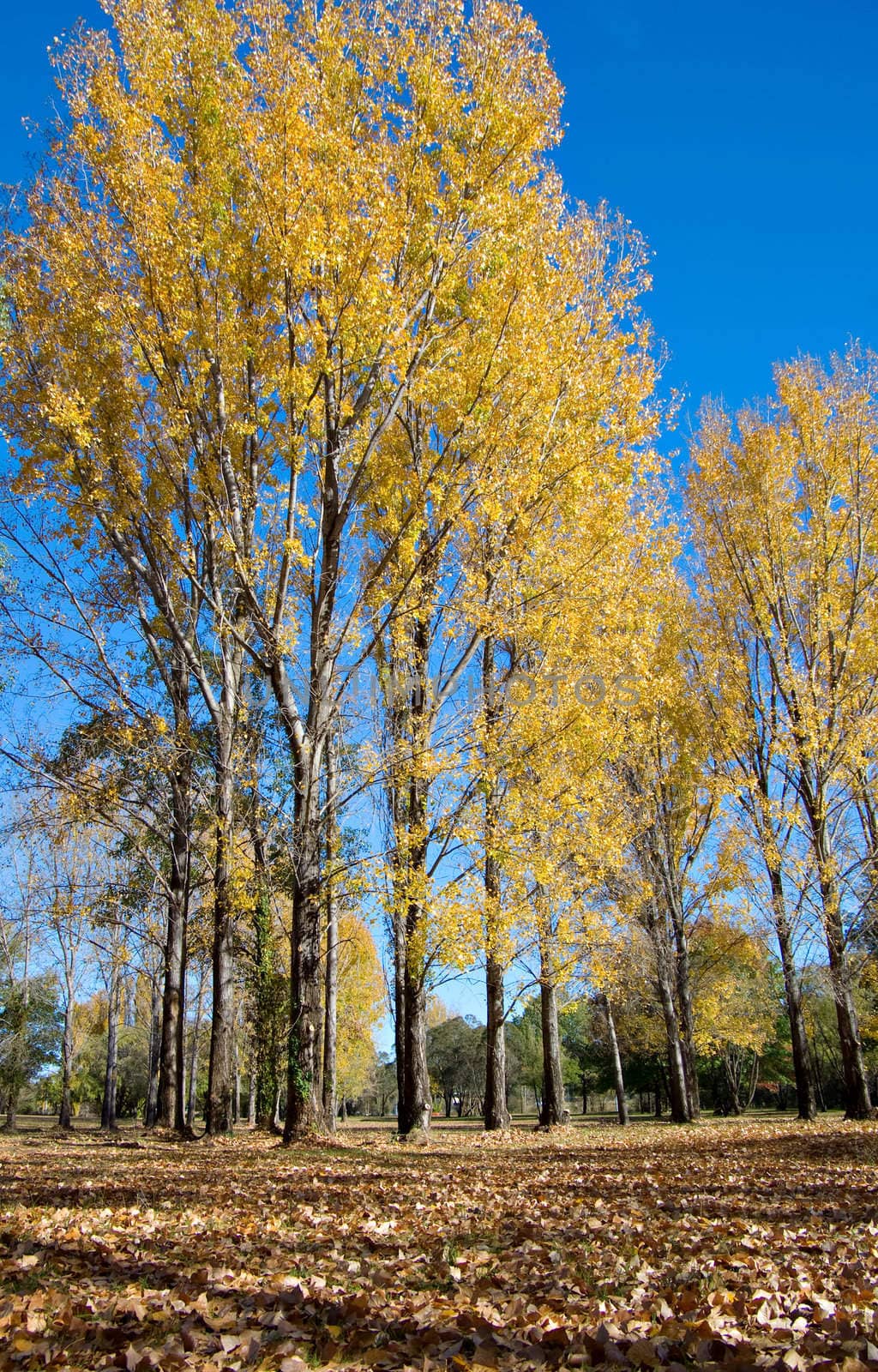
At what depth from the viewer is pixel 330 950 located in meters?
13.9

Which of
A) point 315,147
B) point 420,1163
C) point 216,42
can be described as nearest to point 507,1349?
point 420,1163

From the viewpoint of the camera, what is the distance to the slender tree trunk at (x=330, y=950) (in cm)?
1037

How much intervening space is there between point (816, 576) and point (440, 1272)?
14949 millimetres

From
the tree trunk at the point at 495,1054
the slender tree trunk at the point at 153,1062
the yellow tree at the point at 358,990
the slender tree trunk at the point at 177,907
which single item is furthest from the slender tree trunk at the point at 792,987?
the slender tree trunk at the point at 153,1062

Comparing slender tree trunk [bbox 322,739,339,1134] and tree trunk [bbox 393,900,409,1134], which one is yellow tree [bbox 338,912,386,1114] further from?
tree trunk [bbox 393,900,409,1134]

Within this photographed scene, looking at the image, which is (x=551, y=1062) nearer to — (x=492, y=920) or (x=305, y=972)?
(x=492, y=920)

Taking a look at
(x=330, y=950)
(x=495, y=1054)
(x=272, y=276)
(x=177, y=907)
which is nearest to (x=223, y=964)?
(x=330, y=950)

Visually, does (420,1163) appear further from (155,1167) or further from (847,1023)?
(847,1023)

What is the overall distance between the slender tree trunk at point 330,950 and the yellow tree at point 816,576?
28.9 feet

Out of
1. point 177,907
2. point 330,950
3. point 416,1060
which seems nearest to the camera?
point 416,1060

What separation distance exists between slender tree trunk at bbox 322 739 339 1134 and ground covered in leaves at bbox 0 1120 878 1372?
4458 mm

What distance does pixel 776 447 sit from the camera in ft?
51.6

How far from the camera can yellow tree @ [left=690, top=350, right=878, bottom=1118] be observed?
14.6 metres

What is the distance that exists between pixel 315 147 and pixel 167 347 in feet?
8.92
